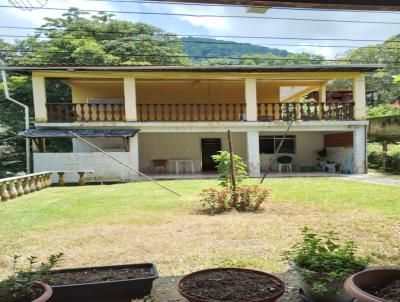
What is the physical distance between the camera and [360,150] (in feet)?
57.1

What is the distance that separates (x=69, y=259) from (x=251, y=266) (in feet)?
7.48

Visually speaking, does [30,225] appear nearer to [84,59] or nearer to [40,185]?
[40,185]

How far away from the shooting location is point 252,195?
852 cm

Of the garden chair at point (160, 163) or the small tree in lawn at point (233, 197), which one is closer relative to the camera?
the small tree in lawn at point (233, 197)

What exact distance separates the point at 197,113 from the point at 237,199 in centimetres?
1157

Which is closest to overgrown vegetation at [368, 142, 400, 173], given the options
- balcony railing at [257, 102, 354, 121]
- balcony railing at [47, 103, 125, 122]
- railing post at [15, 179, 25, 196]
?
balcony railing at [257, 102, 354, 121]

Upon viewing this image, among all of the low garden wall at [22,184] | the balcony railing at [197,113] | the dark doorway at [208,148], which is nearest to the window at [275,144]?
the balcony railing at [197,113]

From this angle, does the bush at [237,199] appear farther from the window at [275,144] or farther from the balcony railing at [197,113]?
the window at [275,144]

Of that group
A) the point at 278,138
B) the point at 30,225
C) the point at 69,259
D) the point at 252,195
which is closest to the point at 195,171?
the point at 278,138

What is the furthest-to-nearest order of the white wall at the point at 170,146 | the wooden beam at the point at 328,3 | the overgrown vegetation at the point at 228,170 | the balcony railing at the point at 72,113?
the white wall at the point at 170,146
the balcony railing at the point at 72,113
the overgrown vegetation at the point at 228,170
the wooden beam at the point at 328,3

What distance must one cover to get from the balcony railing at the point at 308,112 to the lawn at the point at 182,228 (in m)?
7.37

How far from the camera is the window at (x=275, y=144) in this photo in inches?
807

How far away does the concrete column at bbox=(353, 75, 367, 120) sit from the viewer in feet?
57.3

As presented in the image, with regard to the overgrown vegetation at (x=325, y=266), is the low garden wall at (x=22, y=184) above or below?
below
